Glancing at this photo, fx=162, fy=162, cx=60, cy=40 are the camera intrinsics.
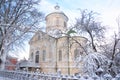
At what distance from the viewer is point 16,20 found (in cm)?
1741

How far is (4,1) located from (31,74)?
9.93m

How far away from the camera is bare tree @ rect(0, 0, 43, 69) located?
54.4ft

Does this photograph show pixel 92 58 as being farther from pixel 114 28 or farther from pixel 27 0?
pixel 27 0

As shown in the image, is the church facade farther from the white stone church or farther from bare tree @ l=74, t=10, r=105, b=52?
bare tree @ l=74, t=10, r=105, b=52

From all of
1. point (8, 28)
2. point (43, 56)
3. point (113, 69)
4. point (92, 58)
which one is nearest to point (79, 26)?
point (92, 58)

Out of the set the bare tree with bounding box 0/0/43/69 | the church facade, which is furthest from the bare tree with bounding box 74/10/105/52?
the church facade

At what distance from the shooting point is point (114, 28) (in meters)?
18.0

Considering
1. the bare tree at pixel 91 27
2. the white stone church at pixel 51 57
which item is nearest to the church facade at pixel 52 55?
the white stone church at pixel 51 57

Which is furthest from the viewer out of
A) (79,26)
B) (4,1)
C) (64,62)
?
(64,62)

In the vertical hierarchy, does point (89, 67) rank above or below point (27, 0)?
below

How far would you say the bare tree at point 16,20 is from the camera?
16594 millimetres

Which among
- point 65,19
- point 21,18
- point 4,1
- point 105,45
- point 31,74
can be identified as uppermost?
point 65,19

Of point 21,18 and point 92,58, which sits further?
point 21,18

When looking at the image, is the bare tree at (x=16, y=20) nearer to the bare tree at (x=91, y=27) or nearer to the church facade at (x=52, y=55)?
the bare tree at (x=91, y=27)
